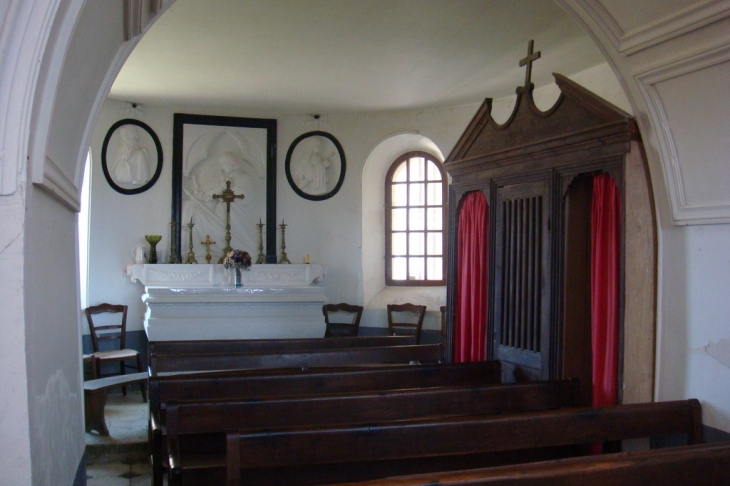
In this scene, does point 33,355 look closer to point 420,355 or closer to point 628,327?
point 628,327

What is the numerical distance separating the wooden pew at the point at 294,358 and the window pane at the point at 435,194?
3.25 m

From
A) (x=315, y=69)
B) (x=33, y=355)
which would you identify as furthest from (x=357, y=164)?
(x=33, y=355)

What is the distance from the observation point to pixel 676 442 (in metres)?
2.51

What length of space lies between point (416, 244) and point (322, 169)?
142cm

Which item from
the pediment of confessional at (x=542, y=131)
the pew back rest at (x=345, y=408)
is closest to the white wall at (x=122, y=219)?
the pediment of confessional at (x=542, y=131)

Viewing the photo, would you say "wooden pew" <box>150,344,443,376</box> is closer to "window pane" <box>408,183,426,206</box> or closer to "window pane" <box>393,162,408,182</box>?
"window pane" <box>408,183,426,206</box>

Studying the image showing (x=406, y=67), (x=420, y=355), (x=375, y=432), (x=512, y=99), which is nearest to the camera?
(x=375, y=432)

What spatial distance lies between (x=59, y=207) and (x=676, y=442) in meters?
2.47

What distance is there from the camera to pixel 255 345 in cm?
423

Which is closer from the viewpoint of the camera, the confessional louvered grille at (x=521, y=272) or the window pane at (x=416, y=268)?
the confessional louvered grille at (x=521, y=272)

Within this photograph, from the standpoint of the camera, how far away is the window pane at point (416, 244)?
23.7 ft

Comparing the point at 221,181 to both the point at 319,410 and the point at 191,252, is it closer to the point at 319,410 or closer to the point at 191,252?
the point at 191,252

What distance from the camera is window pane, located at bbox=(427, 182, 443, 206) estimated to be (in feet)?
23.4

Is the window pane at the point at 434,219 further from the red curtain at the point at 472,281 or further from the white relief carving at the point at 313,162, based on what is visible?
the red curtain at the point at 472,281
